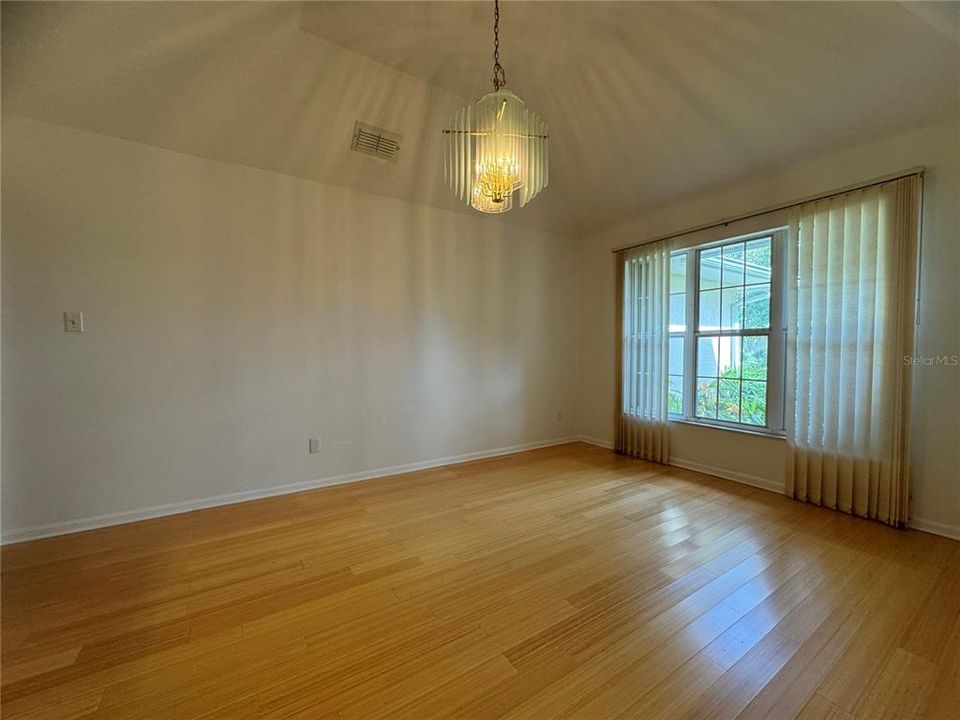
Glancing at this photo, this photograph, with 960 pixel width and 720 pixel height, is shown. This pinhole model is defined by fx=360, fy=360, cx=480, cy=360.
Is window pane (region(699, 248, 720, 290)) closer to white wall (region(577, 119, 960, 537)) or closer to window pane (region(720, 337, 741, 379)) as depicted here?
white wall (region(577, 119, 960, 537))

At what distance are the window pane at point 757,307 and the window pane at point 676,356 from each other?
0.64 m

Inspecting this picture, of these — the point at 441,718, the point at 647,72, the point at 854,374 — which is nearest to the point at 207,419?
the point at 441,718

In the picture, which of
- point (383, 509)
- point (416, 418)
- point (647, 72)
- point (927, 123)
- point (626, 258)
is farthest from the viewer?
point (626, 258)

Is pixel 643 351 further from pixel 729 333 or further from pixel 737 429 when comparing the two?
pixel 737 429

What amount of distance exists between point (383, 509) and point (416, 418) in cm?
108

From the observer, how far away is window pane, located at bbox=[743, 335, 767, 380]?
3182 mm

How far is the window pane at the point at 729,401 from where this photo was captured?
3.36 m

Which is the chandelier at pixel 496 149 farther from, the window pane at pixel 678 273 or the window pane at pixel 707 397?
the window pane at pixel 707 397

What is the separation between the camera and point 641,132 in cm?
299

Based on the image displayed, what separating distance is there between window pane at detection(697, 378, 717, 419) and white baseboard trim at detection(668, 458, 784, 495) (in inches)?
19.6

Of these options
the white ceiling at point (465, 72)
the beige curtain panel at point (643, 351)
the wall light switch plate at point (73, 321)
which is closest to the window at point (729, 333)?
the beige curtain panel at point (643, 351)

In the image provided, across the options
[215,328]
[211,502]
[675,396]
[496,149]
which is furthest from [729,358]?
[211,502]

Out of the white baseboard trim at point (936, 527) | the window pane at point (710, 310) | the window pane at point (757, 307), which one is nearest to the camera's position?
the white baseboard trim at point (936, 527)

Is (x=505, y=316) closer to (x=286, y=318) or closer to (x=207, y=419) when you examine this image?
(x=286, y=318)
